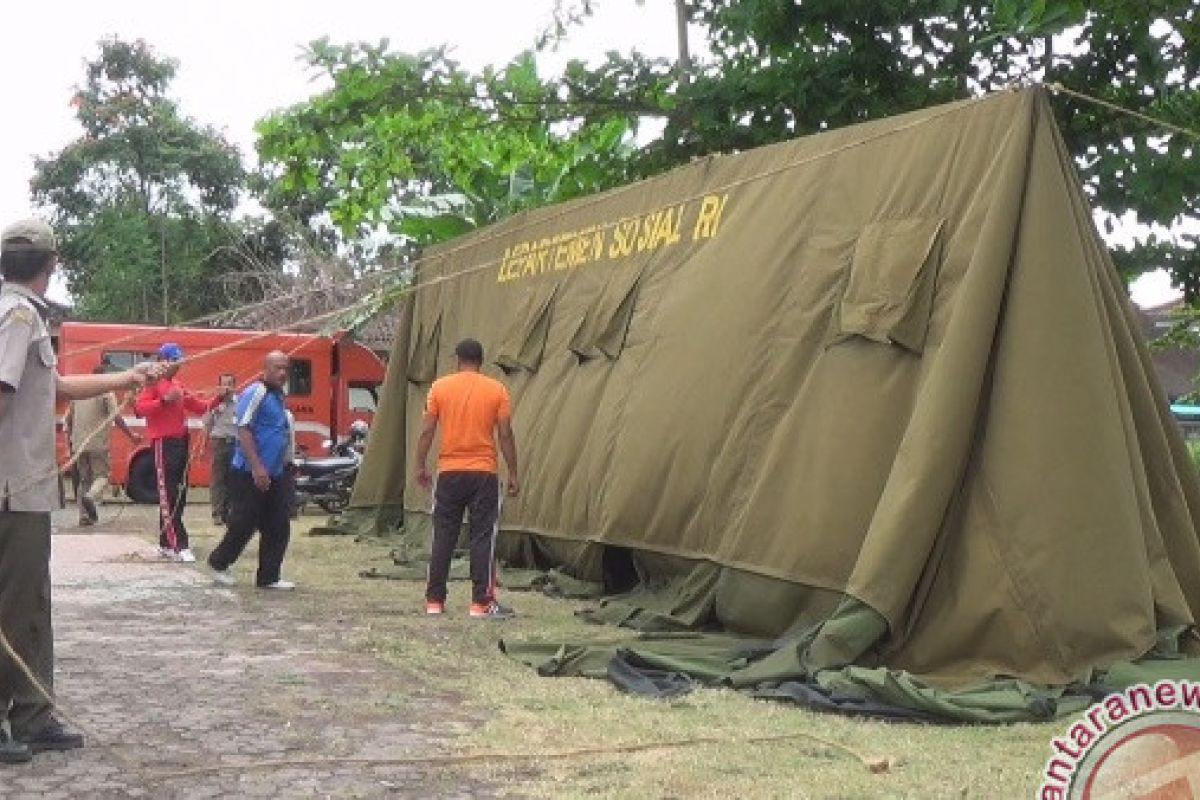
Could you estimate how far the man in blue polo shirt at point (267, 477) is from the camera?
10711 millimetres

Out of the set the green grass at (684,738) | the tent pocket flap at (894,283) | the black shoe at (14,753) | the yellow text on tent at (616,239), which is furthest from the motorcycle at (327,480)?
the black shoe at (14,753)

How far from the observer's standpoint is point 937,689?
21.3 ft

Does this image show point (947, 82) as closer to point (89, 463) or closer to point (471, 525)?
point (471, 525)

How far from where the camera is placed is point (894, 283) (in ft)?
24.4

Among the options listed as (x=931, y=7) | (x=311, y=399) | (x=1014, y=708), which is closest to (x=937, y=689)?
(x=1014, y=708)

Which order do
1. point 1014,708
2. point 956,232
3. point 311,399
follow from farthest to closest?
point 311,399
point 956,232
point 1014,708

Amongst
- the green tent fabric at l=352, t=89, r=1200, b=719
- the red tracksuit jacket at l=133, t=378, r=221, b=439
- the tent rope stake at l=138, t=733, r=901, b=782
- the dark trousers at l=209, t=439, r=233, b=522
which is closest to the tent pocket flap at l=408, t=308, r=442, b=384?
the dark trousers at l=209, t=439, r=233, b=522

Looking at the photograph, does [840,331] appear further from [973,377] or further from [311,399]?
[311,399]

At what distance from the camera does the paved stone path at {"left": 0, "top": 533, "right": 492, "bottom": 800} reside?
5160 mm

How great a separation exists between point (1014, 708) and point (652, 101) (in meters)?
7.84

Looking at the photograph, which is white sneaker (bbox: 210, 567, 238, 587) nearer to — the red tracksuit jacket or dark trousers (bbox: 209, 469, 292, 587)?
dark trousers (bbox: 209, 469, 292, 587)

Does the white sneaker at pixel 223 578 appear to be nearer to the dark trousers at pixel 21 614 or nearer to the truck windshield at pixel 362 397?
the dark trousers at pixel 21 614

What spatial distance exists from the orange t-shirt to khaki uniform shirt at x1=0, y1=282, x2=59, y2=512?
3.84 metres

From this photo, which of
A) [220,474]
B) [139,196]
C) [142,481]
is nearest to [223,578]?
[220,474]
